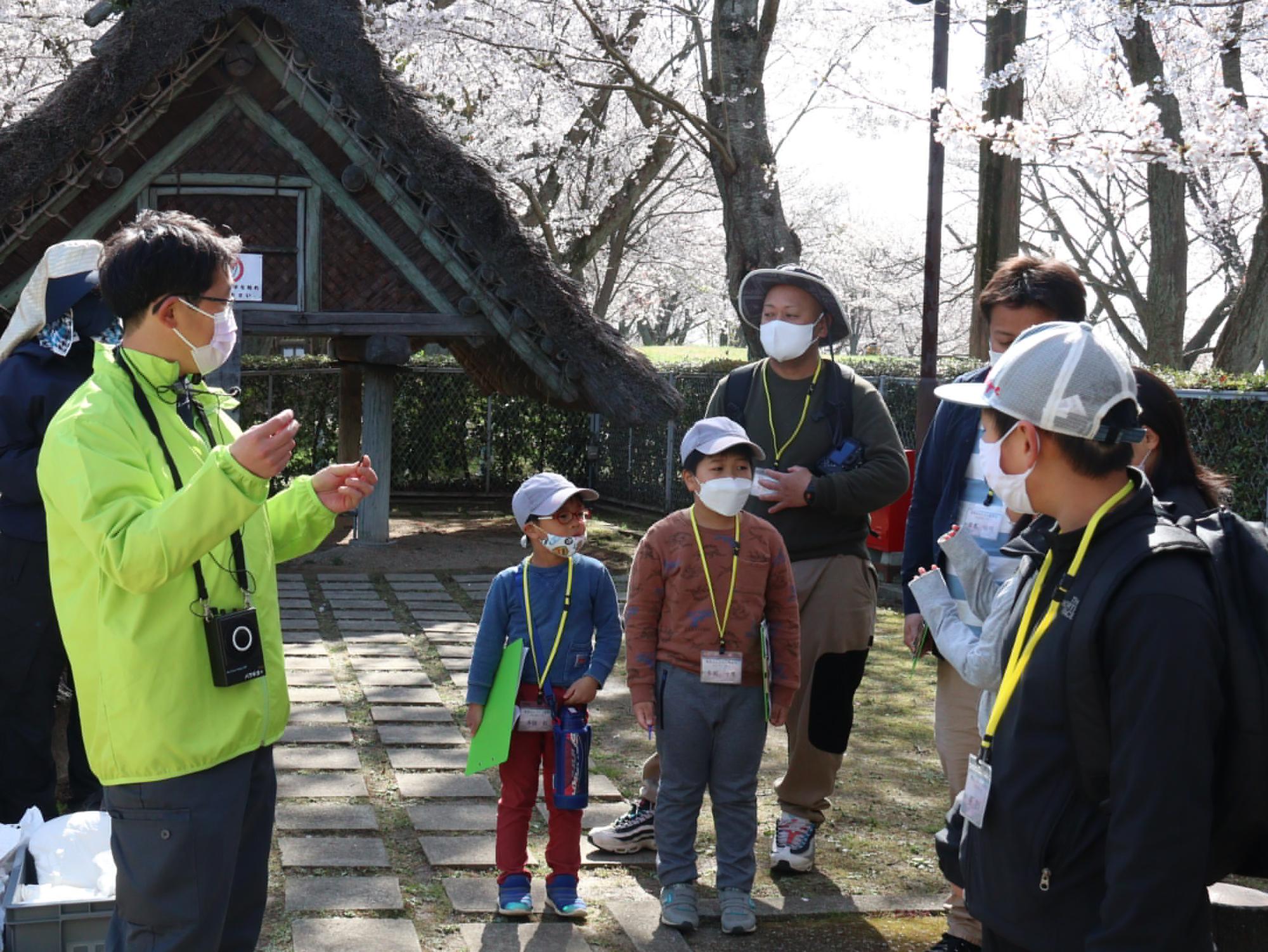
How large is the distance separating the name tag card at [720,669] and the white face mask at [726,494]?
487 mm

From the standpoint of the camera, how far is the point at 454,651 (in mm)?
8555

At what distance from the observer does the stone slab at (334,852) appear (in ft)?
15.6

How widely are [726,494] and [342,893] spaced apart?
188 cm

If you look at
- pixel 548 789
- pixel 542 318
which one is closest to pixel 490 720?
pixel 548 789

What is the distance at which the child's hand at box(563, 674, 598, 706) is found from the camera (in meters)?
4.48

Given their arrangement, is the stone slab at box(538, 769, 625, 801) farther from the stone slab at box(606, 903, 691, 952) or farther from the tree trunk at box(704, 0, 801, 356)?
the tree trunk at box(704, 0, 801, 356)

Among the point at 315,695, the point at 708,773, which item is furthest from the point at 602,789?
the point at 315,695

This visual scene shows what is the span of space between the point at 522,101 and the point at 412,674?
52.7 feet

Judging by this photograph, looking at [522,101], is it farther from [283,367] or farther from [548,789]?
[548,789]

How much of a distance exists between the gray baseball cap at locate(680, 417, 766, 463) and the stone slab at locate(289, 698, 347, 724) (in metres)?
3.00

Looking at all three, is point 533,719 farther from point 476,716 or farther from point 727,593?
point 727,593

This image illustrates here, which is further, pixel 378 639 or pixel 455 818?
pixel 378 639

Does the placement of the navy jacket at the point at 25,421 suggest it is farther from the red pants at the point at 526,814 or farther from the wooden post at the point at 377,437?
the wooden post at the point at 377,437

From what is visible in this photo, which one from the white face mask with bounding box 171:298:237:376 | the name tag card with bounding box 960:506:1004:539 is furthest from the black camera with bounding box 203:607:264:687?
the name tag card with bounding box 960:506:1004:539
